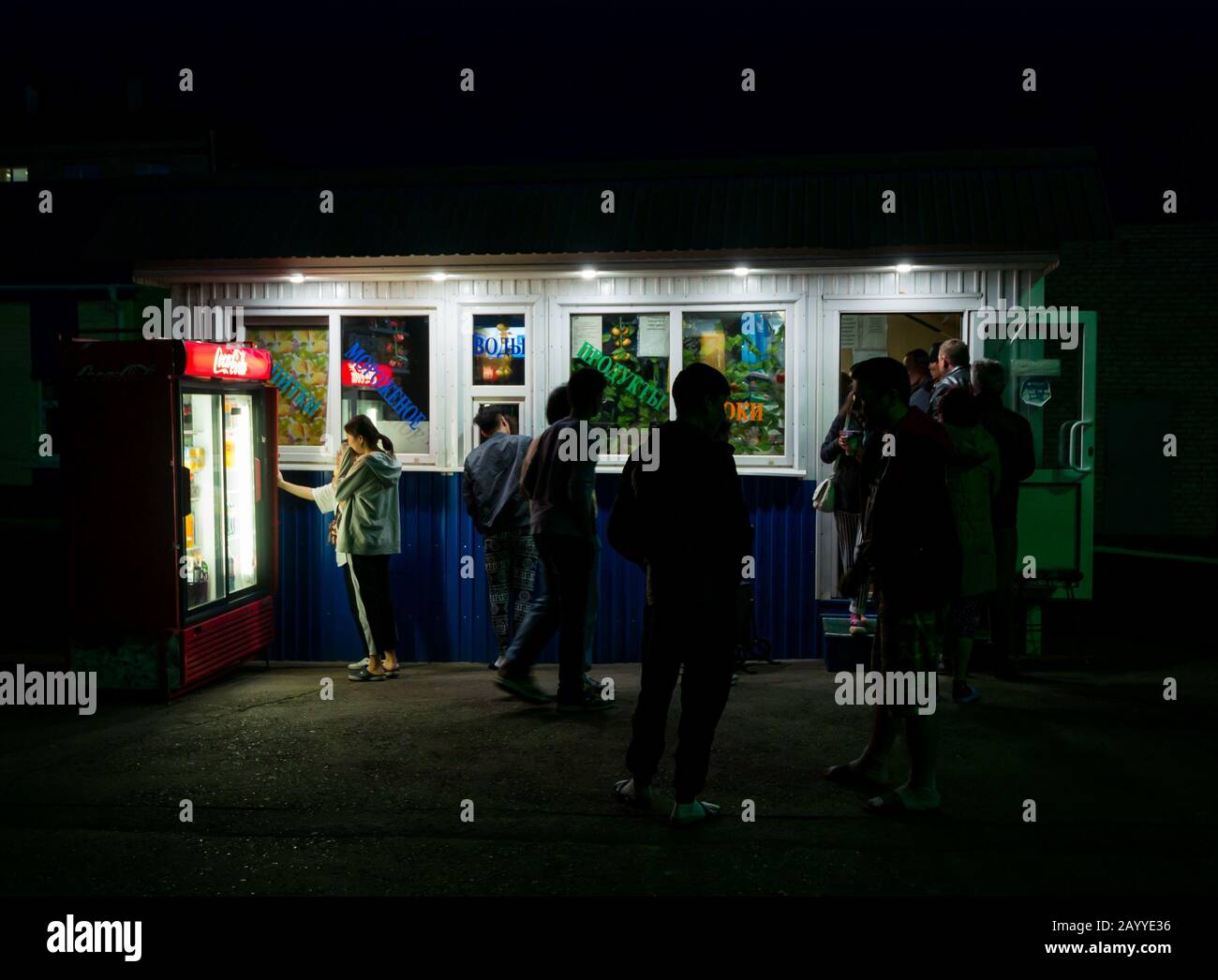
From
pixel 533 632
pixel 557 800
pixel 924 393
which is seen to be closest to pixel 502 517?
pixel 533 632

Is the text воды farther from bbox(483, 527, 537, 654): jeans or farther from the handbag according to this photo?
the handbag

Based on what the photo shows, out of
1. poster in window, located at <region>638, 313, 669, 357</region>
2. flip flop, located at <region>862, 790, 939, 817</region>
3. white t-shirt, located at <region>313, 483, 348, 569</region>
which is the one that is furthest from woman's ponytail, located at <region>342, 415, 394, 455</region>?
flip flop, located at <region>862, 790, 939, 817</region>

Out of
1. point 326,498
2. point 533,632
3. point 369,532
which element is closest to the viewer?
point 533,632

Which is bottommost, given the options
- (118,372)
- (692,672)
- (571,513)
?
(692,672)

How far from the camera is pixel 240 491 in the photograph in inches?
342

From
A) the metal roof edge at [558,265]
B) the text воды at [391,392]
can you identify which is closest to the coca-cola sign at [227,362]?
the text воды at [391,392]

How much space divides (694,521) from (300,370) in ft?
18.0

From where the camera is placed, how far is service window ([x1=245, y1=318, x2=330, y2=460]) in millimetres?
9336

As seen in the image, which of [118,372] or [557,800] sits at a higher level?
[118,372]

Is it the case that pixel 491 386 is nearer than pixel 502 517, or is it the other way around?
pixel 502 517

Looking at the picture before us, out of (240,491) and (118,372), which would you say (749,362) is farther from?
(118,372)

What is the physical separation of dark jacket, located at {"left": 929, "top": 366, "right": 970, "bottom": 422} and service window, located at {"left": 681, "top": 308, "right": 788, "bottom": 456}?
136 centimetres

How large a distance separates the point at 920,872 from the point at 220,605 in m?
5.70
